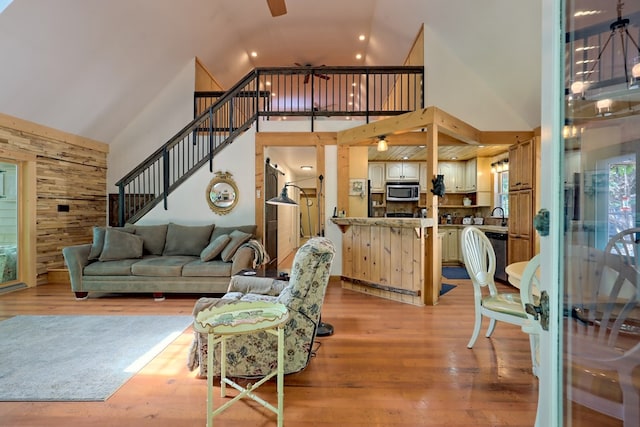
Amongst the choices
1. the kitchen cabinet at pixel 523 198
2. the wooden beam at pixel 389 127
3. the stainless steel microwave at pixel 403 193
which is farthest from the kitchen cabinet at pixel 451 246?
the wooden beam at pixel 389 127

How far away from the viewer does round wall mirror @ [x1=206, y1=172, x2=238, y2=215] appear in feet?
17.9

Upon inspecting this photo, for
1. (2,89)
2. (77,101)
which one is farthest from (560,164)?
(77,101)

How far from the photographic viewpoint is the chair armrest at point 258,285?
275cm

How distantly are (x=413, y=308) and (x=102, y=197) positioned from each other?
6.30 metres

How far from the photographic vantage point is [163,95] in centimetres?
658

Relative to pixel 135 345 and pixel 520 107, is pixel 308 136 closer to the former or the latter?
pixel 520 107

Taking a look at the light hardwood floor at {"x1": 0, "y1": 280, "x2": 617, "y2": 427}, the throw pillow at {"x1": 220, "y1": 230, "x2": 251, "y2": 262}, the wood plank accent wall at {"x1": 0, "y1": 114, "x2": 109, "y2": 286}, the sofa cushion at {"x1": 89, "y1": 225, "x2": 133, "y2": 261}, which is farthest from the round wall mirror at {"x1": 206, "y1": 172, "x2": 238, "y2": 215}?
the light hardwood floor at {"x1": 0, "y1": 280, "x2": 617, "y2": 427}

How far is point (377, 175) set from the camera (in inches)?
296

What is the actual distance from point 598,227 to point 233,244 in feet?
13.4

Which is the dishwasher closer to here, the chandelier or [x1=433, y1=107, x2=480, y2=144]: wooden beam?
[x1=433, y1=107, x2=480, y2=144]: wooden beam

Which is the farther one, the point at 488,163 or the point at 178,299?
the point at 488,163

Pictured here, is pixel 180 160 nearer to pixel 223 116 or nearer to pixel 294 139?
pixel 223 116

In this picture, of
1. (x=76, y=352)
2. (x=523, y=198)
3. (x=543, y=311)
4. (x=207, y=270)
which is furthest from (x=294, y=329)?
(x=523, y=198)

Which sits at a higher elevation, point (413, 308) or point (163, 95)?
point (163, 95)
